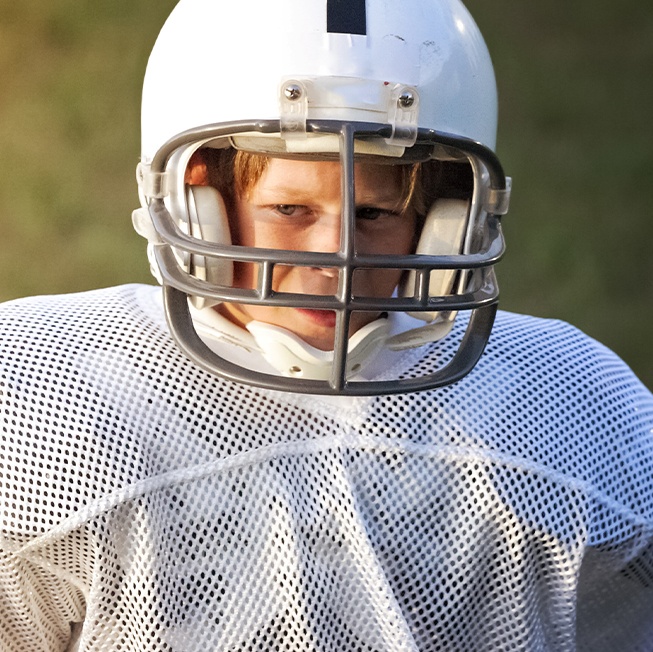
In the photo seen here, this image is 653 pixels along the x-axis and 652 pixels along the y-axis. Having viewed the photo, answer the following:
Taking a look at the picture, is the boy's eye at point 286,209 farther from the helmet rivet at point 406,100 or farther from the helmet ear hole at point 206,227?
the helmet rivet at point 406,100

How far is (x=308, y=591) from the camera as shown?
1.36 m

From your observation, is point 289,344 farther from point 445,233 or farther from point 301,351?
point 445,233

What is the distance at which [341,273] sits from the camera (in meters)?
1.23

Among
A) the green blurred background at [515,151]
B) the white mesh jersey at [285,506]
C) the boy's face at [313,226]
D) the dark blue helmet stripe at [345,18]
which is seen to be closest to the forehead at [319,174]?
the boy's face at [313,226]

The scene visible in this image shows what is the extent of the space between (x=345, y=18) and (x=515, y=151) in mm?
3203

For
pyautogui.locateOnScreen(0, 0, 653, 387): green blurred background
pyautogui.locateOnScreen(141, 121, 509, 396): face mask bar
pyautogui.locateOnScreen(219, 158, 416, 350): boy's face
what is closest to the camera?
pyautogui.locateOnScreen(141, 121, 509, 396): face mask bar

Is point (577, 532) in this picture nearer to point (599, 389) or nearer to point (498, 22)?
point (599, 389)

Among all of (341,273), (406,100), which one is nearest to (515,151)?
(406,100)

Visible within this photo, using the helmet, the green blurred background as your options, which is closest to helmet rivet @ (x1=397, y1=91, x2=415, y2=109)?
the helmet

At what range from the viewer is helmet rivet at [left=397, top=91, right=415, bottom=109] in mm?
1307

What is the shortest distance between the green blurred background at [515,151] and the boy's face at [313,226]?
95.5 inches

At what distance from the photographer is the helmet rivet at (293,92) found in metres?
1.28

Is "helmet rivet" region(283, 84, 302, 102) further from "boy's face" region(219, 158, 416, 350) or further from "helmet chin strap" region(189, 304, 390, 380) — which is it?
"helmet chin strap" region(189, 304, 390, 380)

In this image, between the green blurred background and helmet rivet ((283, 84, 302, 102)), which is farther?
the green blurred background
